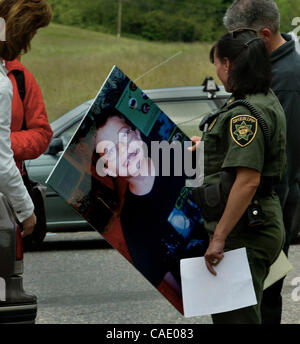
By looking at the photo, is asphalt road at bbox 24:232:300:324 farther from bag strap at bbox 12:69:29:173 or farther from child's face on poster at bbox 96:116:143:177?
bag strap at bbox 12:69:29:173

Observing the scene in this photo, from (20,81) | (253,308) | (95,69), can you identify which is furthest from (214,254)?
(95,69)

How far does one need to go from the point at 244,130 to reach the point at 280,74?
2.84ft

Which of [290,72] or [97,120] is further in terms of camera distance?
[290,72]

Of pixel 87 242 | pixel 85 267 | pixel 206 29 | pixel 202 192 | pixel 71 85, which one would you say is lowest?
pixel 206 29

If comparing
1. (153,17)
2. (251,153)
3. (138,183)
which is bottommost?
(153,17)

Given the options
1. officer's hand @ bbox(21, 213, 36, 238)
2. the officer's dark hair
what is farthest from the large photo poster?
the officer's dark hair

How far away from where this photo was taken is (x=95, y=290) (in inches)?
281

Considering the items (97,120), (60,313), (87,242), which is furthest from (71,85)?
(97,120)

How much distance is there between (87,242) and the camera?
32.2 ft

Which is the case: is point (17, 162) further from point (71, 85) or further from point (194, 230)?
point (71, 85)

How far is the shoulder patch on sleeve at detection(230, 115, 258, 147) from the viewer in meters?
3.57

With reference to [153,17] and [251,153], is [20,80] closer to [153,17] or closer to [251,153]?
[251,153]

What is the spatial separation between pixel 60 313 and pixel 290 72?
283 centimetres

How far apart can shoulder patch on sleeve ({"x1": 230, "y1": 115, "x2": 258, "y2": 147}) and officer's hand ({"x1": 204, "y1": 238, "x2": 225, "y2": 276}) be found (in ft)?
1.41
